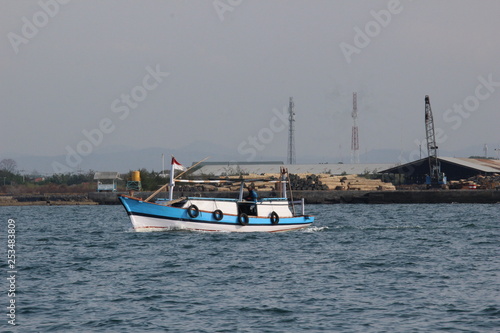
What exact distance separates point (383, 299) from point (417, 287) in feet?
8.07

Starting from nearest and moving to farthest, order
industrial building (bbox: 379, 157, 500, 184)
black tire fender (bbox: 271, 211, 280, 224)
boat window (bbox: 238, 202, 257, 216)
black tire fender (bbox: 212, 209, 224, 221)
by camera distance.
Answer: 1. black tire fender (bbox: 212, 209, 224, 221)
2. boat window (bbox: 238, 202, 257, 216)
3. black tire fender (bbox: 271, 211, 280, 224)
4. industrial building (bbox: 379, 157, 500, 184)

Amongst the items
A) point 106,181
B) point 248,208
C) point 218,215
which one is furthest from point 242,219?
point 106,181

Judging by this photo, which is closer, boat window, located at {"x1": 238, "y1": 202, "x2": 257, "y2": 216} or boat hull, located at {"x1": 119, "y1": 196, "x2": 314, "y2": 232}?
boat hull, located at {"x1": 119, "y1": 196, "x2": 314, "y2": 232}

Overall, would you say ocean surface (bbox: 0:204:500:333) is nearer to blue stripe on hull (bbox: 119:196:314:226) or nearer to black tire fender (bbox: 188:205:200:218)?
blue stripe on hull (bbox: 119:196:314:226)

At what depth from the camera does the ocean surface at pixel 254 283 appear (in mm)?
18281

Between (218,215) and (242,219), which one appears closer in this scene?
(218,215)

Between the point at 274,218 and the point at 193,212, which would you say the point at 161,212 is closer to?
the point at 193,212

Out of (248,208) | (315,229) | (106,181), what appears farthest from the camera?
(106,181)

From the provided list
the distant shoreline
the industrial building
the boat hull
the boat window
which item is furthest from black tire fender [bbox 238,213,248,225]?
the industrial building

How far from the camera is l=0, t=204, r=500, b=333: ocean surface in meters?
18.3

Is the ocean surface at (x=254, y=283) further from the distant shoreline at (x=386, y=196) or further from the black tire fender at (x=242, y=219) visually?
the distant shoreline at (x=386, y=196)

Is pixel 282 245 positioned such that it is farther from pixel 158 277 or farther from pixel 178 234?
pixel 158 277

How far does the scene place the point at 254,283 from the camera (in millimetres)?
24047

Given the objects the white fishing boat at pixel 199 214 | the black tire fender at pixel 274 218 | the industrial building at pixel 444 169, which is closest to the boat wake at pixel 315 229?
the black tire fender at pixel 274 218
